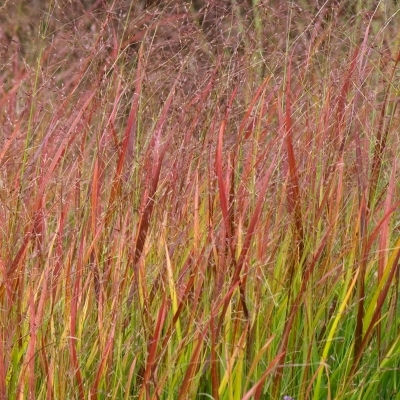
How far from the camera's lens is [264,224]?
1.81 meters

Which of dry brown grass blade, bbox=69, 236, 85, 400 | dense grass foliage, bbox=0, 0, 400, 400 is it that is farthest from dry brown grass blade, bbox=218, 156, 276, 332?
dry brown grass blade, bbox=69, 236, 85, 400

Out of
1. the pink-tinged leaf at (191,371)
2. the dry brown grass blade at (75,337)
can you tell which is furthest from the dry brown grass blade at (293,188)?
the dry brown grass blade at (75,337)

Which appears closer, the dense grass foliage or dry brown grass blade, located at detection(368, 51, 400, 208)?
the dense grass foliage

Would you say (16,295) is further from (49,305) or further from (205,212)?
(205,212)

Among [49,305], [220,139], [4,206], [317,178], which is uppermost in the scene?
[220,139]

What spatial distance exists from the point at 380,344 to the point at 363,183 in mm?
353

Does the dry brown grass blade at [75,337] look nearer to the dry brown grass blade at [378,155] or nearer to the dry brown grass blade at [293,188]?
the dry brown grass blade at [293,188]

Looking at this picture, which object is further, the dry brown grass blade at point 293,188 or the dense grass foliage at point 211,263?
the dry brown grass blade at point 293,188

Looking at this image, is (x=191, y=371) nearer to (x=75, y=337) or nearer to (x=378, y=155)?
(x=75, y=337)

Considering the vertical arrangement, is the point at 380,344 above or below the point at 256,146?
below

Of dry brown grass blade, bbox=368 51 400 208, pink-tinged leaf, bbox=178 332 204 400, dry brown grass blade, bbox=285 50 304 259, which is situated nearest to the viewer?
pink-tinged leaf, bbox=178 332 204 400

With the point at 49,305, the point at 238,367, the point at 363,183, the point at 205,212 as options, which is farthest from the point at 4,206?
the point at 363,183

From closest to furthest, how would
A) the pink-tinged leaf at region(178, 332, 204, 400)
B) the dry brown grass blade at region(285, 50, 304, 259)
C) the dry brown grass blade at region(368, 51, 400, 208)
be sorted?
1. the pink-tinged leaf at region(178, 332, 204, 400)
2. the dry brown grass blade at region(285, 50, 304, 259)
3. the dry brown grass blade at region(368, 51, 400, 208)

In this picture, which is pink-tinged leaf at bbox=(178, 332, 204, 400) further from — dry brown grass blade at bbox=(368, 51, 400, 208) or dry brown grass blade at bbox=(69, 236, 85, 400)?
dry brown grass blade at bbox=(368, 51, 400, 208)
